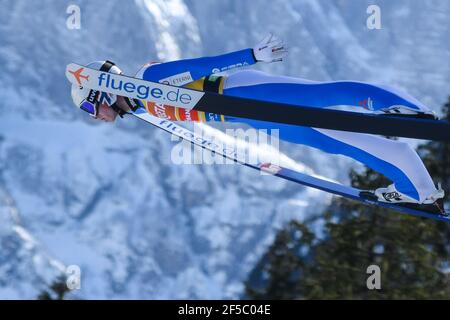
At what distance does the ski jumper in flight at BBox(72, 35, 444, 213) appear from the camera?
765cm

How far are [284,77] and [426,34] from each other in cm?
17473

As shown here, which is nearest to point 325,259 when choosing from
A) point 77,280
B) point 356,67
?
point 77,280

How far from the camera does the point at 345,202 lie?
16734 mm

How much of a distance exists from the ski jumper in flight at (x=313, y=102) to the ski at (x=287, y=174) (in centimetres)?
11

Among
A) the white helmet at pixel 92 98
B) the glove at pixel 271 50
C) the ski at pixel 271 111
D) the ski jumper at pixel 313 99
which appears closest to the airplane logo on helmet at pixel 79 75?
the ski at pixel 271 111

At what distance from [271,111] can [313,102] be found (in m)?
1.35

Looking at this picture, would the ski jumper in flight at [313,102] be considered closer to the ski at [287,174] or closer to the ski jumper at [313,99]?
the ski jumper at [313,99]

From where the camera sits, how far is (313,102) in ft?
26.6

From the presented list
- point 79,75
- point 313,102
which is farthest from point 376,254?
point 79,75

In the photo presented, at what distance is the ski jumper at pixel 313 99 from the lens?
766cm

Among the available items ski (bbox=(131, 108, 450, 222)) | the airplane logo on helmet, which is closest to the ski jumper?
ski (bbox=(131, 108, 450, 222))

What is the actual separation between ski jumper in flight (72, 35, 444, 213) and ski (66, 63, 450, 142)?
18.0 inches

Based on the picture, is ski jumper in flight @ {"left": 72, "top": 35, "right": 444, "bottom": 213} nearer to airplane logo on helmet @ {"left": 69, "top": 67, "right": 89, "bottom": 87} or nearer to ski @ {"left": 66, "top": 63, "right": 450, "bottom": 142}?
airplane logo on helmet @ {"left": 69, "top": 67, "right": 89, "bottom": 87}
